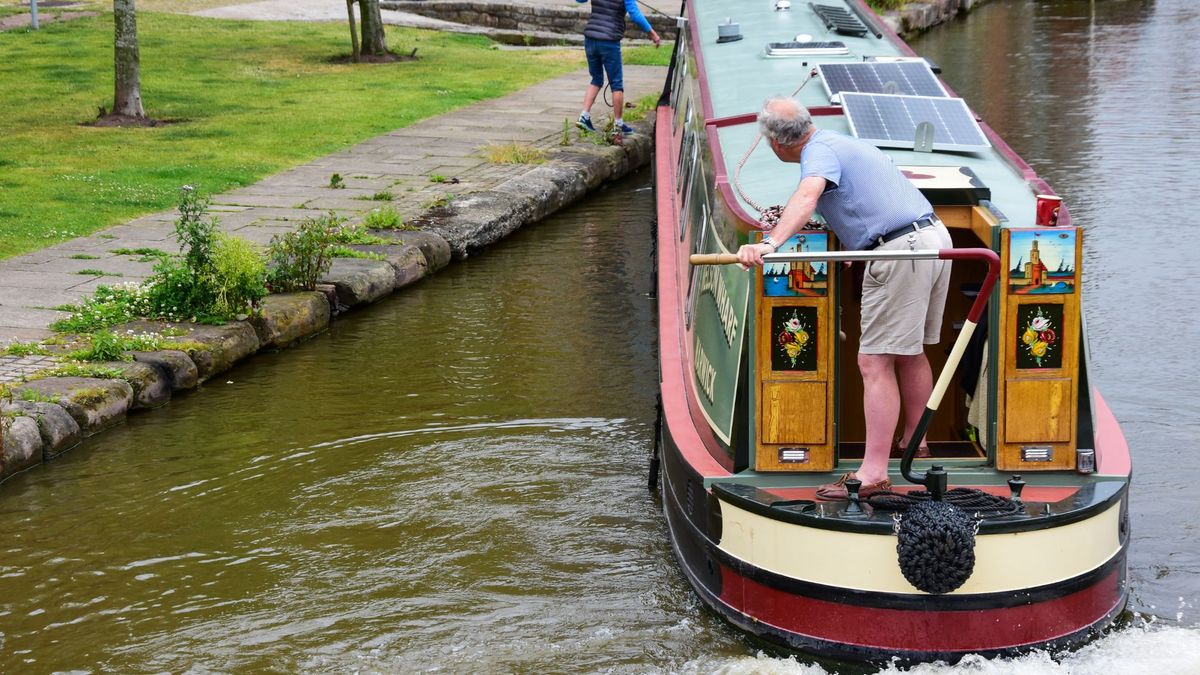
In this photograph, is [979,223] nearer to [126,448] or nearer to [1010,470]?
[1010,470]

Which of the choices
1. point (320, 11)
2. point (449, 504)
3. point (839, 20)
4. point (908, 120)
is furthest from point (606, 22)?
point (320, 11)

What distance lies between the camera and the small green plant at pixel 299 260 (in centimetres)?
889

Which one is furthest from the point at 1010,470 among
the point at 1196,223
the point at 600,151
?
the point at 600,151

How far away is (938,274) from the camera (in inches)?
196

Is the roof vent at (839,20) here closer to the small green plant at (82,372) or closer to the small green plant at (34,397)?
the small green plant at (82,372)

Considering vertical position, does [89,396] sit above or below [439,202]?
below

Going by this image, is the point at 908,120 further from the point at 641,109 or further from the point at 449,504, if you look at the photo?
the point at 641,109

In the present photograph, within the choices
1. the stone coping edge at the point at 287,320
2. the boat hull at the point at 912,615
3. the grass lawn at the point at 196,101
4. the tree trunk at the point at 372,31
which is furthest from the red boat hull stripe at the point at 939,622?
the tree trunk at the point at 372,31

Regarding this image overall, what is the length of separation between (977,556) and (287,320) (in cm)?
519

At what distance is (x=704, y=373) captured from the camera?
18.8 feet

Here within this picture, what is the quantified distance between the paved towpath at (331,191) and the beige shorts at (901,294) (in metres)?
4.62

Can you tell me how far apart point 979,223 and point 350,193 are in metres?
7.11

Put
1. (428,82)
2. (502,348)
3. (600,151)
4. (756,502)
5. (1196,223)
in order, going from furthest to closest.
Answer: (428,82) → (600,151) → (1196,223) → (502,348) → (756,502)

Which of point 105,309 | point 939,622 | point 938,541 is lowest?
point 939,622
